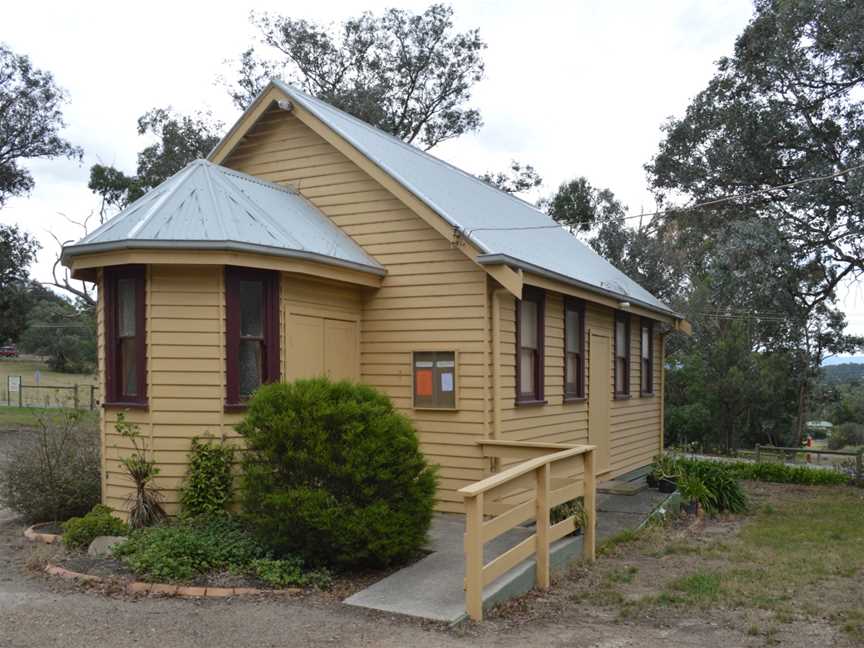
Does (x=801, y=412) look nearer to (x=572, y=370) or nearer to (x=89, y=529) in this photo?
(x=572, y=370)

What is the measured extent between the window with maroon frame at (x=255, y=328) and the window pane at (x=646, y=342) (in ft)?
30.4

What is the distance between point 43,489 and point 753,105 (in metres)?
15.1

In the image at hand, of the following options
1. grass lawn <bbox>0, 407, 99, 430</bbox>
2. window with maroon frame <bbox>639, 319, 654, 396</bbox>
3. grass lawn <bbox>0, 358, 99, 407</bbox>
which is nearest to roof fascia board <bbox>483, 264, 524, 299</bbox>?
window with maroon frame <bbox>639, 319, 654, 396</bbox>

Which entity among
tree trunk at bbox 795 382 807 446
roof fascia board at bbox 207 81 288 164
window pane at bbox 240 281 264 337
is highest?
roof fascia board at bbox 207 81 288 164

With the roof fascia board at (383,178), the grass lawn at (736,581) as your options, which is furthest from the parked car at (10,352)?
the grass lawn at (736,581)

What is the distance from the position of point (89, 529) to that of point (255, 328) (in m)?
2.72

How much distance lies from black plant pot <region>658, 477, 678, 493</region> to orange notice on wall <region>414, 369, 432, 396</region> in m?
4.61

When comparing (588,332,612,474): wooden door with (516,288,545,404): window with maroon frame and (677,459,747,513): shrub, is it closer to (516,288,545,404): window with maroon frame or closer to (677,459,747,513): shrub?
(677,459,747,513): shrub

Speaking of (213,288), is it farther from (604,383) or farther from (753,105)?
(753,105)

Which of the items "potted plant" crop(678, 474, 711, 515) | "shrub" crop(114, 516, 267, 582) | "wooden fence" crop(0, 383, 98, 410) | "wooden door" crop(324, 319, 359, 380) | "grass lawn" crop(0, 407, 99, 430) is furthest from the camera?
"wooden fence" crop(0, 383, 98, 410)

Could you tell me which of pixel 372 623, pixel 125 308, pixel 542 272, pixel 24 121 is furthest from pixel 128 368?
pixel 24 121

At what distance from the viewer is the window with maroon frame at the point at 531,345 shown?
10.7 meters

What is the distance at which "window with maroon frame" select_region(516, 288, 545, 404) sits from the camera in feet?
35.2

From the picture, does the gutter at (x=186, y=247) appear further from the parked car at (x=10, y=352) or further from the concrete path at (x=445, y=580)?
the parked car at (x=10, y=352)
